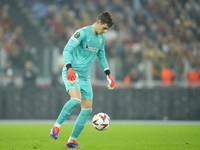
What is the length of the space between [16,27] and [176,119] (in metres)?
7.87

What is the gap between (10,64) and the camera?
546 inches

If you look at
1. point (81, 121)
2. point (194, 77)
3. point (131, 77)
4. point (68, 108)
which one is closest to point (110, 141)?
point (81, 121)

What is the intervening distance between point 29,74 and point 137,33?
5632 mm

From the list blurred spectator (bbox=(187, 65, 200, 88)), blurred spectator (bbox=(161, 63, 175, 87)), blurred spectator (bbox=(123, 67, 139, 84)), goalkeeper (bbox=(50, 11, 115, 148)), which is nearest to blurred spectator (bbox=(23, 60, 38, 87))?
blurred spectator (bbox=(123, 67, 139, 84))

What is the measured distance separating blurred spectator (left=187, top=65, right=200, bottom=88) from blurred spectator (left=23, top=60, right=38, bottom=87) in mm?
5938

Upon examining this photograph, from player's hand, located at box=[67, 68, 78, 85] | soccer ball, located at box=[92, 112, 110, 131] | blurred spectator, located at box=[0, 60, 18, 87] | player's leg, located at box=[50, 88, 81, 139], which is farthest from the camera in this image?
blurred spectator, located at box=[0, 60, 18, 87]

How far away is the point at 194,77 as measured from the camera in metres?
13.5

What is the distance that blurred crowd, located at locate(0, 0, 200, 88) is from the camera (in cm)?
1352

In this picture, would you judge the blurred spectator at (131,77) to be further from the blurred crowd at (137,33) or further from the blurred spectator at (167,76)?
the blurred spectator at (167,76)

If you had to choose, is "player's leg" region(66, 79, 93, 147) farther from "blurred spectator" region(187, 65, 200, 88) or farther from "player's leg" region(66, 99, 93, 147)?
"blurred spectator" region(187, 65, 200, 88)

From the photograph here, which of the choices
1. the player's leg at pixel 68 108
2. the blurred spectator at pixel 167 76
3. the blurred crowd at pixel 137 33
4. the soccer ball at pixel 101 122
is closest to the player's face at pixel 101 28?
the player's leg at pixel 68 108

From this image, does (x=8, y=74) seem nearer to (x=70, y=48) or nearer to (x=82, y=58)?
(x=82, y=58)

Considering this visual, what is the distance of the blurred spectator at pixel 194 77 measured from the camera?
1345 centimetres

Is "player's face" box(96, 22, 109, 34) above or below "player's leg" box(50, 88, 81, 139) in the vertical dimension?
above
